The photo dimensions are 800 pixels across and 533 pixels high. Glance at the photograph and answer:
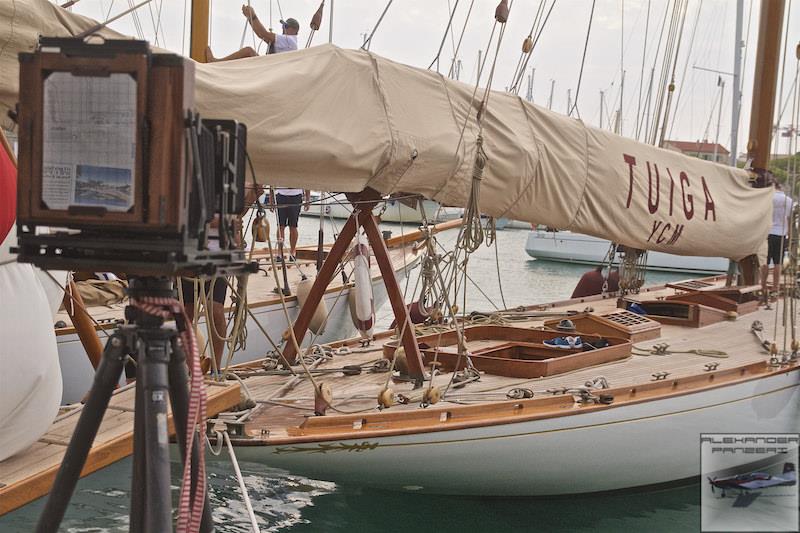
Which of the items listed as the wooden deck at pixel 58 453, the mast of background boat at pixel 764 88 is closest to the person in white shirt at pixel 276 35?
the mast of background boat at pixel 764 88

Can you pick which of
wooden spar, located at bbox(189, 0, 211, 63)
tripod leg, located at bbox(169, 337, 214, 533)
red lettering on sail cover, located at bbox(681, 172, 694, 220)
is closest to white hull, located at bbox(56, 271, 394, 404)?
wooden spar, located at bbox(189, 0, 211, 63)

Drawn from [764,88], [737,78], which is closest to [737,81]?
[737,78]

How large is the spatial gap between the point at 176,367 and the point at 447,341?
148 inches

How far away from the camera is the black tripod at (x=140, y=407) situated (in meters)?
2.17

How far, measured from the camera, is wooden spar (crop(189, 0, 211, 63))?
6.36 m

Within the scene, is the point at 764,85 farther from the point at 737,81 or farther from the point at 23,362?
the point at 737,81

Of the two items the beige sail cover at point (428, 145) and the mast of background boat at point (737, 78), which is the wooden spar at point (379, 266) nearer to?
the beige sail cover at point (428, 145)

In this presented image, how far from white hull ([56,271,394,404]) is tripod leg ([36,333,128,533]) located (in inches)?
149

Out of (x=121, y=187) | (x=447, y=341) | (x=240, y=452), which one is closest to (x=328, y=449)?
(x=240, y=452)

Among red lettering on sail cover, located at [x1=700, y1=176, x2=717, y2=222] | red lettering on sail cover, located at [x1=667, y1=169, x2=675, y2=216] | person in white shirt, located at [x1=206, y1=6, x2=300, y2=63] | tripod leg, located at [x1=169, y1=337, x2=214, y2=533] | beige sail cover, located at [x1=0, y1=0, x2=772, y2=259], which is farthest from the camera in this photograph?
person in white shirt, located at [x1=206, y1=6, x2=300, y2=63]

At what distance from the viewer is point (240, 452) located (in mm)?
4156

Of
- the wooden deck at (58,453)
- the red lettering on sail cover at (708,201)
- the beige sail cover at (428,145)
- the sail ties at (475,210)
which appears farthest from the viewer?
the red lettering on sail cover at (708,201)

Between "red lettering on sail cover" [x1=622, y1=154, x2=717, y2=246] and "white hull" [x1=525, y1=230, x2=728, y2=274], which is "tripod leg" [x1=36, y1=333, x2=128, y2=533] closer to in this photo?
"red lettering on sail cover" [x1=622, y1=154, x2=717, y2=246]

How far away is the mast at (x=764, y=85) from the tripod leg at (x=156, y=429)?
789cm
